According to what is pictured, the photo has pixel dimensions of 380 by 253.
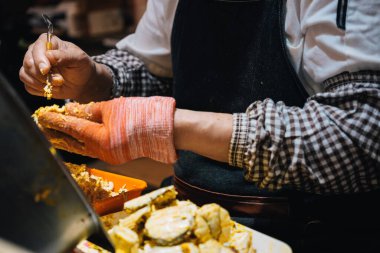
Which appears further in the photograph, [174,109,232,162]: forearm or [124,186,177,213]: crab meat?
[174,109,232,162]: forearm

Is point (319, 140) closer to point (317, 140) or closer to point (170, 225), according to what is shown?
point (317, 140)

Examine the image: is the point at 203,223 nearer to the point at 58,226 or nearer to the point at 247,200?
the point at 58,226

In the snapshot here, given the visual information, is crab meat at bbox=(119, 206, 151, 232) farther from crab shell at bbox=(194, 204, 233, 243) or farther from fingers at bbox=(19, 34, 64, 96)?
fingers at bbox=(19, 34, 64, 96)

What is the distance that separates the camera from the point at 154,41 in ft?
6.14

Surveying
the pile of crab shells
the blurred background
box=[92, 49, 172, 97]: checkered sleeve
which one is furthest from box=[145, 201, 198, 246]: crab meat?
the blurred background

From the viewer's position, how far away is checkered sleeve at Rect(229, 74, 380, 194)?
3.67 feet

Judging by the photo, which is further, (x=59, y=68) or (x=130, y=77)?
(x=130, y=77)

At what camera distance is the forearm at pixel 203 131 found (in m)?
1.18

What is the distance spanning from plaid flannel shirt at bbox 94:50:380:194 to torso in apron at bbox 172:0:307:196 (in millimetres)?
221

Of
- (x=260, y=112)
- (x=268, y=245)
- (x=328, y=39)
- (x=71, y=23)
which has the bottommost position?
(x=268, y=245)

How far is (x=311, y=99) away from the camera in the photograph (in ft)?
4.02

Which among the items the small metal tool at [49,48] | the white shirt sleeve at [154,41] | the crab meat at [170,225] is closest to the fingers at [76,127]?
the small metal tool at [49,48]

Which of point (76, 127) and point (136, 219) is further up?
point (76, 127)

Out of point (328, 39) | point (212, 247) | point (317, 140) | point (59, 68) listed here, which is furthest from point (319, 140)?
point (59, 68)
